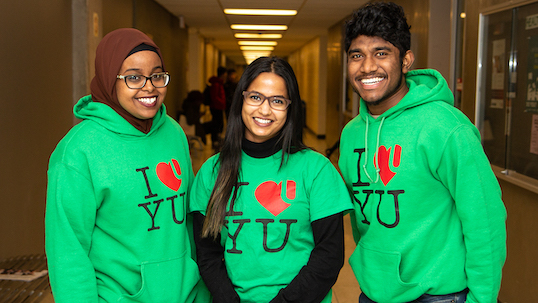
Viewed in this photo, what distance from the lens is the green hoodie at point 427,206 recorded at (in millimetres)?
1298

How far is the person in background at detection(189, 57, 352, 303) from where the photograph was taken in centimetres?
142

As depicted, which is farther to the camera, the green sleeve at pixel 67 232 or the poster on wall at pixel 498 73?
the poster on wall at pixel 498 73

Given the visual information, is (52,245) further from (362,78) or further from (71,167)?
(362,78)

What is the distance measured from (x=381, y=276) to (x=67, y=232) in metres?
0.96

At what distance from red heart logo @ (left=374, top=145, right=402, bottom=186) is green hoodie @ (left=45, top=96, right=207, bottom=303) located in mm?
670

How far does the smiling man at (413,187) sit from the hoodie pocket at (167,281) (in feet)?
1.83

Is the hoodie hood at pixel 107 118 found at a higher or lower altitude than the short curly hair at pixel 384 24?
lower

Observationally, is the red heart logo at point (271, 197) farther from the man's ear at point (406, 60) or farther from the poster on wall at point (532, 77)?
the poster on wall at point (532, 77)

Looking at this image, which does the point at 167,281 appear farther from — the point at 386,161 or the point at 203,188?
the point at 386,161

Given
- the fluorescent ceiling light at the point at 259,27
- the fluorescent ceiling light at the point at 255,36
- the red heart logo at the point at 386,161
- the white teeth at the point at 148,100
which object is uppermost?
the fluorescent ceiling light at the point at 255,36

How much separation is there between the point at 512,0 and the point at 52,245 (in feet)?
9.53

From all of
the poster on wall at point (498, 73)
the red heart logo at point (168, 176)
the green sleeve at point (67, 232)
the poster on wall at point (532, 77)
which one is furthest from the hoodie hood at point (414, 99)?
the poster on wall at point (498, 73)

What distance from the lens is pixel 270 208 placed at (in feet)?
4.75

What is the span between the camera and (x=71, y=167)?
4.41ft
